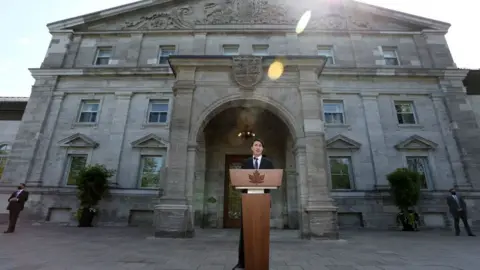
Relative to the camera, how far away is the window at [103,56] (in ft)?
58.9

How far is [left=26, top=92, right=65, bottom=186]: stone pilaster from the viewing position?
1446cm

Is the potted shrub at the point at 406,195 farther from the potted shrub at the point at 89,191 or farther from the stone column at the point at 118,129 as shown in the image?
the potted shrub at the point at 89,191

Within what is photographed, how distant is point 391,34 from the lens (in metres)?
17.8

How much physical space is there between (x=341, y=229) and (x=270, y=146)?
228 inches

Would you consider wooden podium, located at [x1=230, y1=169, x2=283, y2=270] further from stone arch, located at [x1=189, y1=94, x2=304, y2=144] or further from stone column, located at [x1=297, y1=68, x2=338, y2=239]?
stone arch, located at [x1=189, y1=94, x2=304, y2=144]

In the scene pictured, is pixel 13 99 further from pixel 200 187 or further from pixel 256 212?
pixel 256 212

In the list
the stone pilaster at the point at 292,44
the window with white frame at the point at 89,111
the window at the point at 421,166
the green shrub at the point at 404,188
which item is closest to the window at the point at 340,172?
the green shrub at the point at 404,188

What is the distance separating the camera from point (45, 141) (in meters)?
15.3

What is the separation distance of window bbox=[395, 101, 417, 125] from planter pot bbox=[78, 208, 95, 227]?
1880 cm

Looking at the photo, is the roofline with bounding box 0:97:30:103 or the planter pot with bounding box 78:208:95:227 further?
the roofline with bounding box 0:97:30:103

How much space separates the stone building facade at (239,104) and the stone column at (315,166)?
140 millimetres

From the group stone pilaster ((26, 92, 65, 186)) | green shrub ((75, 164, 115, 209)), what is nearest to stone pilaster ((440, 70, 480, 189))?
green shrub ((75, 164, 115, 209))

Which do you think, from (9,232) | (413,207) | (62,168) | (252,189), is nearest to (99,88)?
(62,168)

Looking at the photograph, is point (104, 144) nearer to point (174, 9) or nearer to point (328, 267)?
point (174, 9)
